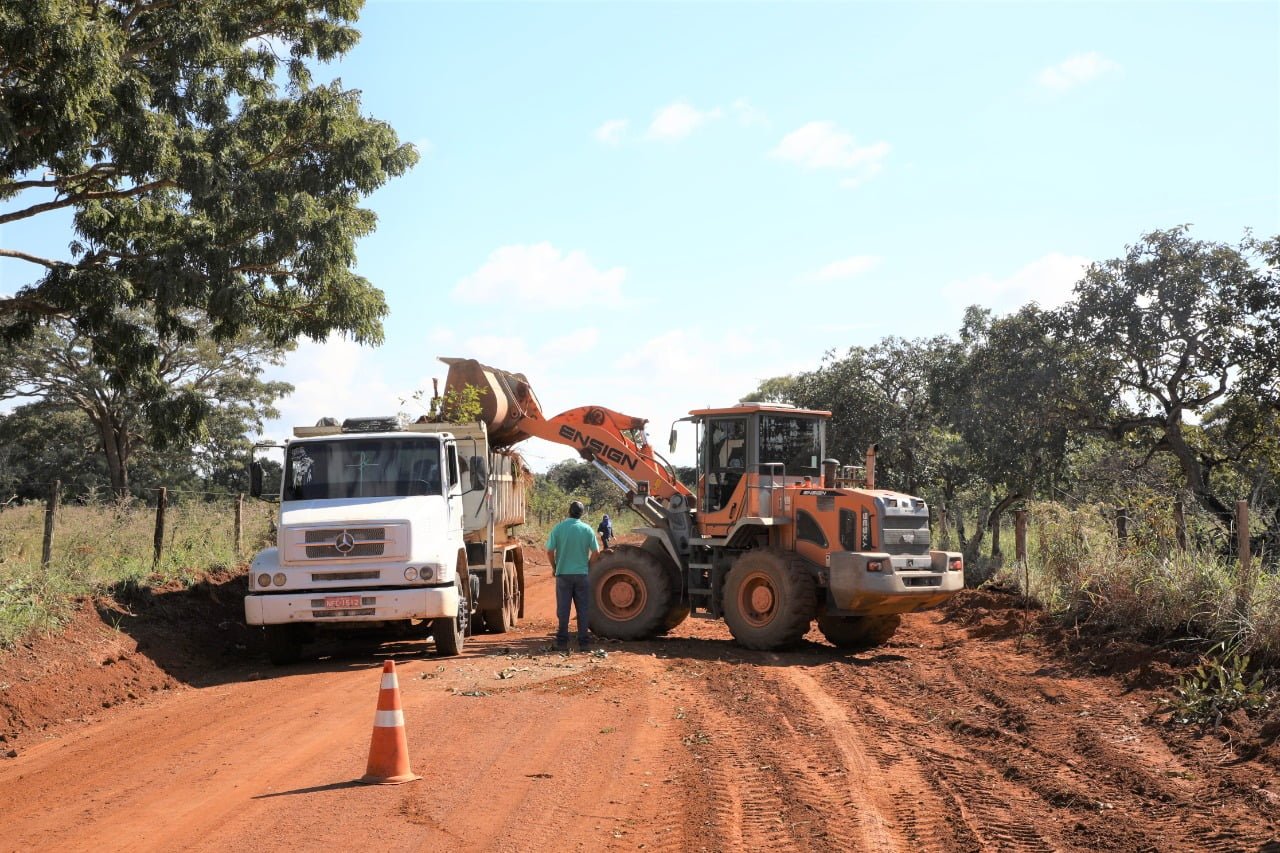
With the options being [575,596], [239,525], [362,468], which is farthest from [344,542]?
[239,525]

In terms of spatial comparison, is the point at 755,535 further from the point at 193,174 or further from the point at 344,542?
the point at 193,174

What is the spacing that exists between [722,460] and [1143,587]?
5.57 meters

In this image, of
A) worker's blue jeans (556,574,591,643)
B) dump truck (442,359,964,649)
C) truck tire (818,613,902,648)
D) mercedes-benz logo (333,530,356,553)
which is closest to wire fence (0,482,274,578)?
mercedes-benz logo (333,530,356,553)

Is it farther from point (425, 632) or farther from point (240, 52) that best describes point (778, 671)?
point (240, 52)

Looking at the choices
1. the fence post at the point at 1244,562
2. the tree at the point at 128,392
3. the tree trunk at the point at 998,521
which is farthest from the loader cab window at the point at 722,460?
the tree at the point at 128,392

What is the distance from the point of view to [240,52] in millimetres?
16938

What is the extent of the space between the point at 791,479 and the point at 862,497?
1295 millimetres

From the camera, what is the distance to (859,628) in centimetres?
1581

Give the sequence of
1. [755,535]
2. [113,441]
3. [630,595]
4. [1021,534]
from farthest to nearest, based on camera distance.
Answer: [113,441] < [1021,534] < [630,595] < [755,535]

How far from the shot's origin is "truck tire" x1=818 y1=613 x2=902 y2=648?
622 inches

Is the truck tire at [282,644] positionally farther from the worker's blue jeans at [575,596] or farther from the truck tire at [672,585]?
the truck tire at [672,585]

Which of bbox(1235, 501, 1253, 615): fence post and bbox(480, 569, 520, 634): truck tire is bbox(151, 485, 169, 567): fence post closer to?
bbox(480, 569, 520, 634): truck tire

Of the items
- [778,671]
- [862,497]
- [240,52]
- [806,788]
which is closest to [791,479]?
[862,497]

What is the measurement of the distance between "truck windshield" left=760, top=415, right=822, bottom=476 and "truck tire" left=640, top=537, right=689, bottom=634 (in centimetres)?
208
